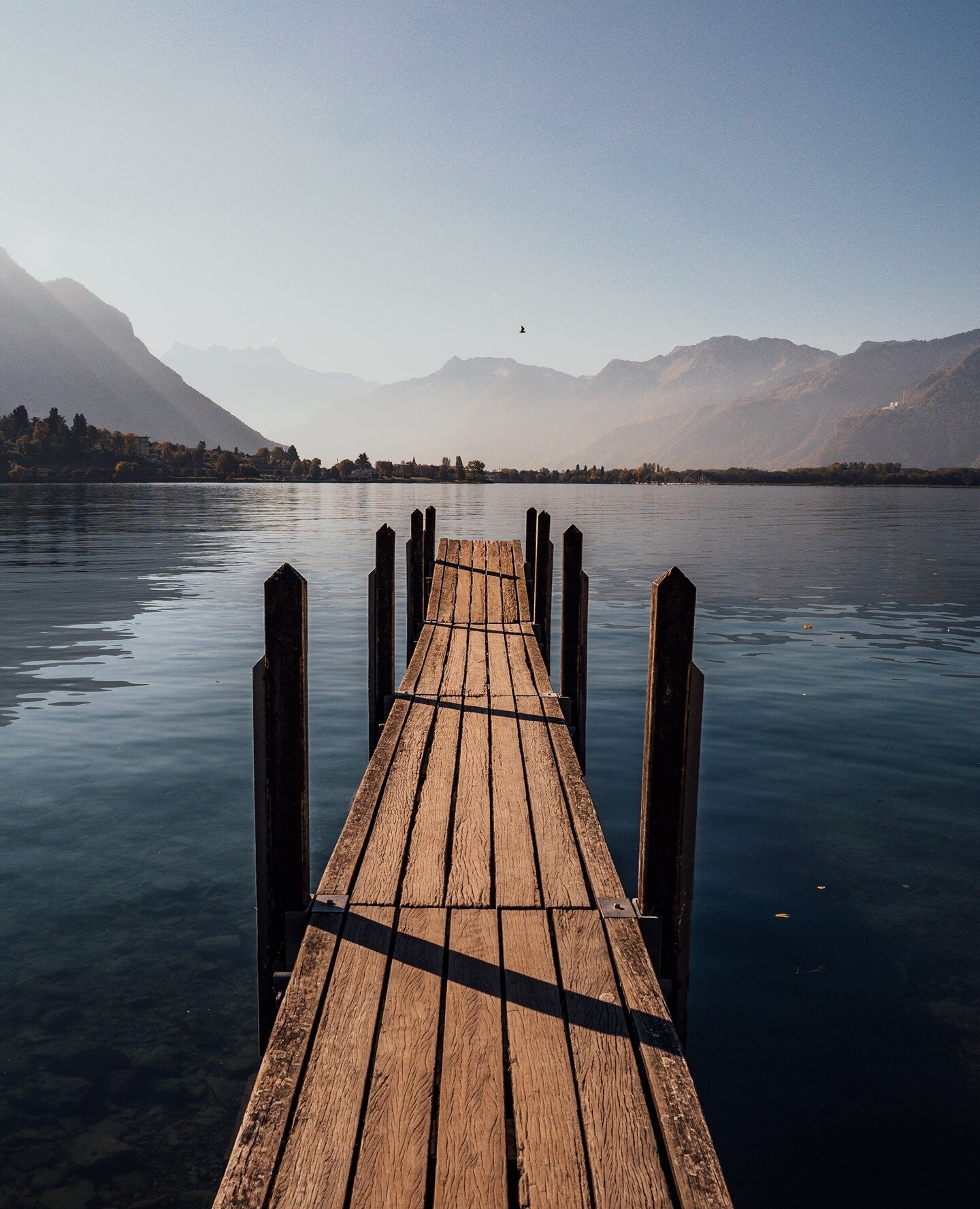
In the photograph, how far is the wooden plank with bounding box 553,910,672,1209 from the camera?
123 inches

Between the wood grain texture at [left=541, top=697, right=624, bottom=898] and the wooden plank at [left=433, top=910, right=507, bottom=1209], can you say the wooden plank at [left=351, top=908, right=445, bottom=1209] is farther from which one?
the wood grain texture at [left=541, top=697, right=624, bottom=898]

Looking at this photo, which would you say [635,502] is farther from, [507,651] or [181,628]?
[507,651]

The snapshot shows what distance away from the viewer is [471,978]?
4371 mm

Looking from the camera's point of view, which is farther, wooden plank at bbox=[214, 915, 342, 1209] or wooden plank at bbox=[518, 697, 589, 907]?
wooden plank at bbox=[518, 697, 589, 907]

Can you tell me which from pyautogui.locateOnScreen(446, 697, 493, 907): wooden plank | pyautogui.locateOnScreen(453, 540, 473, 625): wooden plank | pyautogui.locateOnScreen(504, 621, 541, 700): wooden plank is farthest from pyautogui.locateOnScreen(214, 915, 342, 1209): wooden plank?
pyautogui.locateOnScreen(453, 540, 473, 625): wooden plank

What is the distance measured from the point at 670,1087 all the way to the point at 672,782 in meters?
2.03

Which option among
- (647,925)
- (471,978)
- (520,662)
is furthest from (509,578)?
(471,978)

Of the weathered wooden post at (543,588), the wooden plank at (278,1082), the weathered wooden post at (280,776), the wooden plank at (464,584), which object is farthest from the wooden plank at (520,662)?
the wooden plank at (278,1082)

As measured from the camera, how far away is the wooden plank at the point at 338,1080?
3.09 m

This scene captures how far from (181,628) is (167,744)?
34.2ft

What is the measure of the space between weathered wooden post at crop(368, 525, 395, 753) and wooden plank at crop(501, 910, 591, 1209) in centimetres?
602

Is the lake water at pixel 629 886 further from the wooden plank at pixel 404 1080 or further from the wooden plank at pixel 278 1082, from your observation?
the wooden plank at pixel 404 1080

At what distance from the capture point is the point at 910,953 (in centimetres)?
738

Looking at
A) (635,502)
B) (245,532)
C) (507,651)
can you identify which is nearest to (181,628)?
(507,651)
